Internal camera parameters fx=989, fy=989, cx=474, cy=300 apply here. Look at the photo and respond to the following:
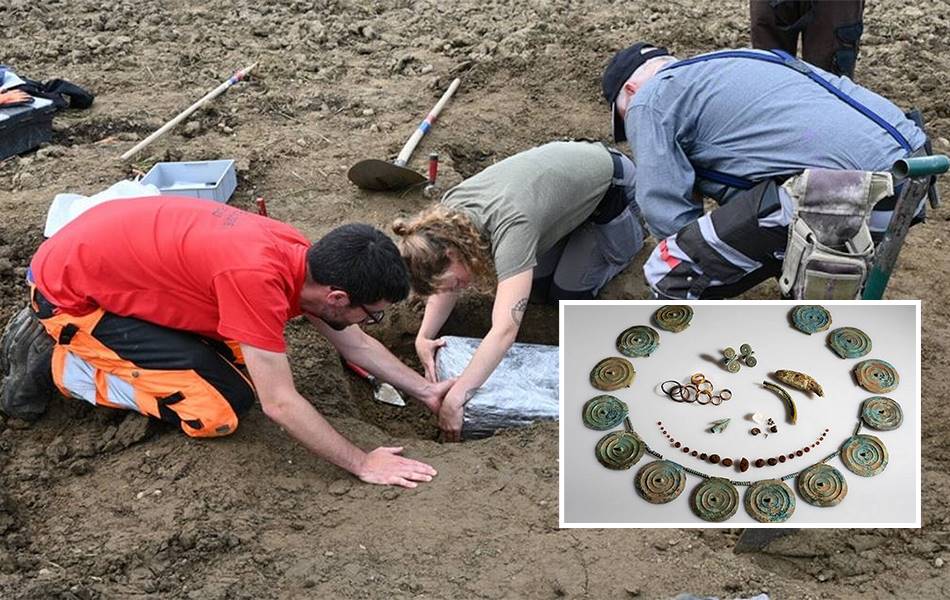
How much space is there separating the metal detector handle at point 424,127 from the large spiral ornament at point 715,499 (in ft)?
10.7

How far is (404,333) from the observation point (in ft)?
14.8

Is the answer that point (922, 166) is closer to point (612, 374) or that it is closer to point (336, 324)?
point (612, 374)

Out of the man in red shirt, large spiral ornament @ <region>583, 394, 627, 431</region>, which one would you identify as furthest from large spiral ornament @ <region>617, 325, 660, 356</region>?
the man in red shirt

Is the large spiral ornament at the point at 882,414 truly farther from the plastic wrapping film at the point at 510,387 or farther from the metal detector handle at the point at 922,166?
the plastic wrapping film at the point at 510,387

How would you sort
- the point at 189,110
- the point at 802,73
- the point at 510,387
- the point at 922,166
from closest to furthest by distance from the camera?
the point at 922,166 < the point at 802,73 < the point at 510,387 < the point at 189,110

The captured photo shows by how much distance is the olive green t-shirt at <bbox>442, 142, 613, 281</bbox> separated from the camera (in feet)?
11.6

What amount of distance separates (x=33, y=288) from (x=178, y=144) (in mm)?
2807

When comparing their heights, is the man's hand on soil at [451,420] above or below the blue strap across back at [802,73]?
below

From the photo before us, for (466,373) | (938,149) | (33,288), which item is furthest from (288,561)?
(938,149)

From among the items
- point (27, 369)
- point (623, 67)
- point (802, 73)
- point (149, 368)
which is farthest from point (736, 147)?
point (27, 369)

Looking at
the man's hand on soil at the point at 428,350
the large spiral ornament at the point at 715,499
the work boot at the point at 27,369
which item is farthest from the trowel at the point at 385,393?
the large spiral ornament at the point at 715,499

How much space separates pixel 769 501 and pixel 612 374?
465 mm

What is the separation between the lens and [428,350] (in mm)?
4090

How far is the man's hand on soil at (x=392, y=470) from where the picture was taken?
3.22 m
